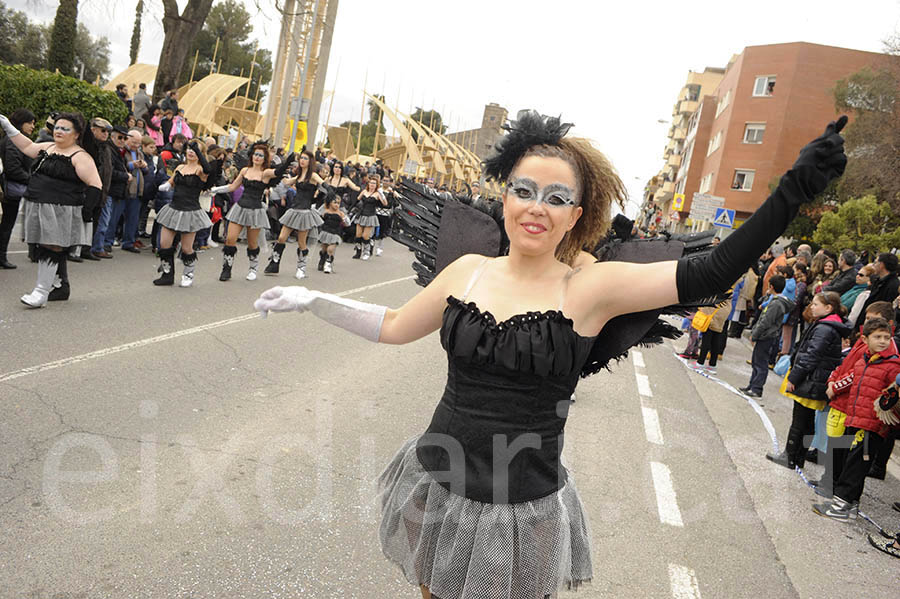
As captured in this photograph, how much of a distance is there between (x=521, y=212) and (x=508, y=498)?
0.90 metres

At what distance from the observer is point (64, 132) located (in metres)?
7.71

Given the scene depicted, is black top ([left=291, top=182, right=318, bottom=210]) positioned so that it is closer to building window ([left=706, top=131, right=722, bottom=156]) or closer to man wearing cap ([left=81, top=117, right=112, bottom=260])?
man wearing cap ([left=81, top=117, right=112, bottom=260])

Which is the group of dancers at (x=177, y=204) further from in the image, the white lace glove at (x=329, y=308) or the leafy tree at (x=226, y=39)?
the leafy tree at (x=226, y=39)

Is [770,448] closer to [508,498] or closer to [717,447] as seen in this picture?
[717,447]

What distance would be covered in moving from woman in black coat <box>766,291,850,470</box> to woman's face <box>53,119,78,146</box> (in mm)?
7751

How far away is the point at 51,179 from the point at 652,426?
691 centimetres

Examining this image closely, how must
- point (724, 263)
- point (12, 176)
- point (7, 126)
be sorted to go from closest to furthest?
point (724, 263), point (7, 126), point (12, 176)

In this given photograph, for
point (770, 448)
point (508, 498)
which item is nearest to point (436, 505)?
point (508, 498)

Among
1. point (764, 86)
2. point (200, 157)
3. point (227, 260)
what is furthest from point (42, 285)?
point (764, 86)

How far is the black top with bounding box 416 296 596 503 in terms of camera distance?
2223 millimetres

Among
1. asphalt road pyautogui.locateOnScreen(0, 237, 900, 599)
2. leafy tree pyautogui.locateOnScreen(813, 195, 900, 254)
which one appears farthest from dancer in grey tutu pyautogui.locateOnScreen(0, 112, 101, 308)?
leafy tree pyautogui.locateOnScreen(813, 195, 900, 254)

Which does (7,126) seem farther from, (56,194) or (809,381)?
(809,381)

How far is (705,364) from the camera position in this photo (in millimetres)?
12359

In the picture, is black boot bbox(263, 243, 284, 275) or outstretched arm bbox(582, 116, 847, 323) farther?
black boot bbox(263, 243, 284, 275)
